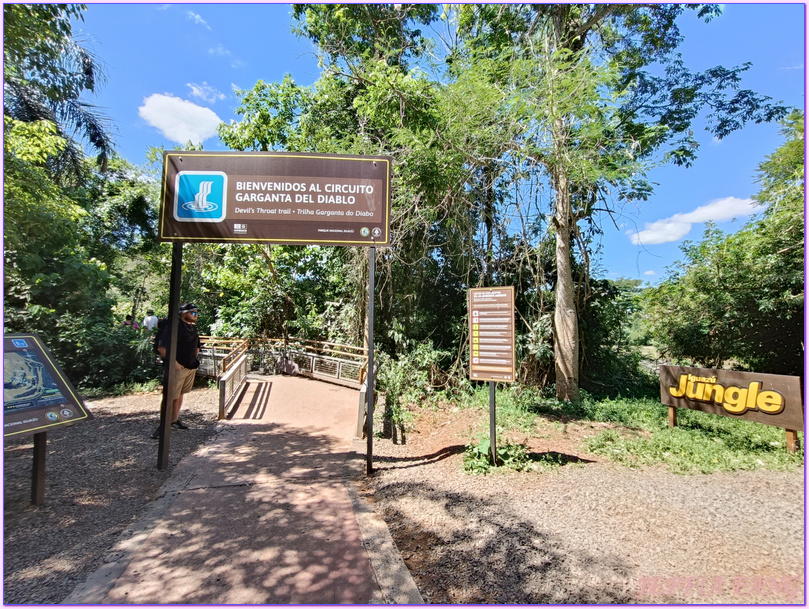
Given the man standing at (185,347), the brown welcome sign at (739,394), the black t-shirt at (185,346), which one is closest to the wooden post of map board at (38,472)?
the man standing at (185,347)

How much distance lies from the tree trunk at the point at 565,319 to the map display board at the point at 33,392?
807 centimetres

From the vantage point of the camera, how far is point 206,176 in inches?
190

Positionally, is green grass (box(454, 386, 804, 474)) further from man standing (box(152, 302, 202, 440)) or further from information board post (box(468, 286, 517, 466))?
man standing (box(152, 302, 202, 440))

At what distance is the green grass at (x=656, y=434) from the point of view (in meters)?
5.14

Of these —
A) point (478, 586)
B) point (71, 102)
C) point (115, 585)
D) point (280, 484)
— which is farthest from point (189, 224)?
point (71, 102)

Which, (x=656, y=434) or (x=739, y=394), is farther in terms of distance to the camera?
(x=656, y=434)

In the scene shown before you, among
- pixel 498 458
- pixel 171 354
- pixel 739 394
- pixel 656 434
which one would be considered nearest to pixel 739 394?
pixel 739 394

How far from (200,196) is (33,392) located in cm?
252

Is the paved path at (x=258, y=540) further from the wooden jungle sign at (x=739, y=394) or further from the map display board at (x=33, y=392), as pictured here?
the wooden jungle sign at (x=739, y=394)

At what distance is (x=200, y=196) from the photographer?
15.8 feet

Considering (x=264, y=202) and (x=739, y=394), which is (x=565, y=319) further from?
(x=264, y=202)

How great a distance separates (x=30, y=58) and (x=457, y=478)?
8726 millimetres

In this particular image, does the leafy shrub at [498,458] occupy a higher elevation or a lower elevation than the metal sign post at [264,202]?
lower

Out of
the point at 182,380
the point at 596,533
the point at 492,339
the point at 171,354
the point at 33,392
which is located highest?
the point at 492,339
